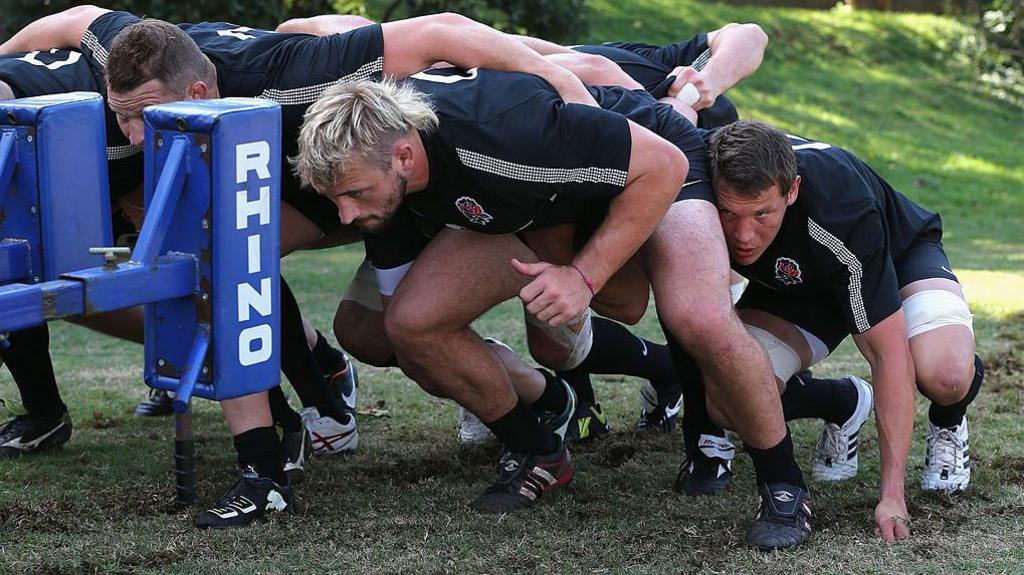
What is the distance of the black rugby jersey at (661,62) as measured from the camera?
4809 millimetres

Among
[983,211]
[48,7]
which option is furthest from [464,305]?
[983,211]

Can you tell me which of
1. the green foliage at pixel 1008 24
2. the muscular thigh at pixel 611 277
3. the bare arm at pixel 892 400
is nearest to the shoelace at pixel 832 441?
the bare arm at pixel 892 400

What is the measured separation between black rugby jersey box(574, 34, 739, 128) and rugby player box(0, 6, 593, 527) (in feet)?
3.84

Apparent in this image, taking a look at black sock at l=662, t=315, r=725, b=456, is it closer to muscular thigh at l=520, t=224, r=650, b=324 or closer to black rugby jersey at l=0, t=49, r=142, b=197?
muscular thigh at l=520, t=224, r=650, b=324

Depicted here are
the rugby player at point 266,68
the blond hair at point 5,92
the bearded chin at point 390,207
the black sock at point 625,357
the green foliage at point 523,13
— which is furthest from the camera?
the green foliage at point 523,13

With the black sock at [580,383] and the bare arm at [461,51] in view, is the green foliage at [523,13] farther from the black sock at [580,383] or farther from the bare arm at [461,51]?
the bare arm at [461,51]

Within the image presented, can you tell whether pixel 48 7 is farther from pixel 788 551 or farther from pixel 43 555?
pixel 788 551

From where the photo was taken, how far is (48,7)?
10.0 metres

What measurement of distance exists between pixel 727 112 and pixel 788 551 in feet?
7.42

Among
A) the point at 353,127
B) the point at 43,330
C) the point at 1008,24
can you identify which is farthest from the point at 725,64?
the point at 1008,24

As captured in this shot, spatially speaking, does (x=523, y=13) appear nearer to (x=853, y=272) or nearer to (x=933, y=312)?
(x=933, y=312)

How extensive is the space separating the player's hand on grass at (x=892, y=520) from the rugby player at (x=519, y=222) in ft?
0.65

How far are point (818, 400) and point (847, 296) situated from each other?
60 centimetres

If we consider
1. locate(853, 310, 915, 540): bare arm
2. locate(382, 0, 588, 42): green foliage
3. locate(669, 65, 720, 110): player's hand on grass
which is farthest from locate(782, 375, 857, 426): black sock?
locate(382, 0, 588, 42): green foliage
